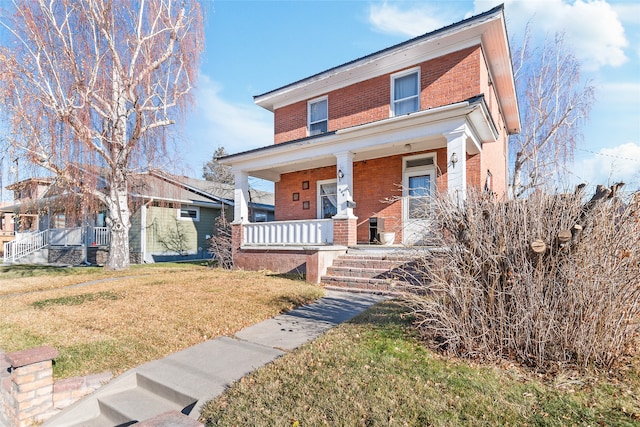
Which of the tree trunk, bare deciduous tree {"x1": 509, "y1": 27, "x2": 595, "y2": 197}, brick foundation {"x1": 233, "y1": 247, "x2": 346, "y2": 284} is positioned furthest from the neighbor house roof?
bare deciduous tree {"x1": 509, "y1": 27, "x2": 595, "y2": 197}

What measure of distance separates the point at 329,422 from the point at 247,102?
14065 mm

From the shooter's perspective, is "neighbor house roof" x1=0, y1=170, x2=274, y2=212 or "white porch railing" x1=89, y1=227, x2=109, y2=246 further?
"white porch railing" x1=89, y1=227, x2=109, y2=246

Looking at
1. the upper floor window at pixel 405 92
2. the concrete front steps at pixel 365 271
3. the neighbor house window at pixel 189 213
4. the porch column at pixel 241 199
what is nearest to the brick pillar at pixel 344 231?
the concrete front steps at pixel 365 271

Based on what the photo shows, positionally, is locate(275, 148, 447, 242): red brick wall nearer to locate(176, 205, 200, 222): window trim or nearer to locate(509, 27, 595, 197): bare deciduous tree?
locate(176, 205, 200, 222): window trim

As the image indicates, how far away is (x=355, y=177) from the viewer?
11852 millimetres

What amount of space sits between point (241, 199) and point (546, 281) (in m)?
10.2

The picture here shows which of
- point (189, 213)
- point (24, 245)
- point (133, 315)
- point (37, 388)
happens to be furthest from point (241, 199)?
point (24, 245)

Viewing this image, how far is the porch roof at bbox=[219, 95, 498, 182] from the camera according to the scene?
26.3 ft

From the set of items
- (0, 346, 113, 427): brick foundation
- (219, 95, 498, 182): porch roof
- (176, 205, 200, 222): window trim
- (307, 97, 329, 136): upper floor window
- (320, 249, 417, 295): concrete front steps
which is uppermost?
(307, 97, 329, 136): upper floor window

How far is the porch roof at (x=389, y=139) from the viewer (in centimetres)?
802

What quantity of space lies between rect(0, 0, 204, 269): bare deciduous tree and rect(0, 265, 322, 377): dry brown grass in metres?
4.08

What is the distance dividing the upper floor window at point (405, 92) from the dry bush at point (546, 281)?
8091 millimetres

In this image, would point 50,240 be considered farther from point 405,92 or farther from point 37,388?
point 405,92

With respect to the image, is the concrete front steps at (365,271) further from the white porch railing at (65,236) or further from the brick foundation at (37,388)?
the white porch railing at (65,236)
